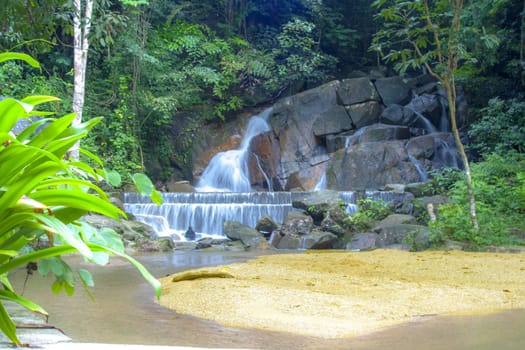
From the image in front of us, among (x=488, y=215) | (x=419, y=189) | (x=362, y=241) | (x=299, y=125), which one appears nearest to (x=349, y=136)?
(x=299, y=125)

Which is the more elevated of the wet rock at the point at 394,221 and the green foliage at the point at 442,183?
the green foliage at the point at 442,183

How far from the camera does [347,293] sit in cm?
470

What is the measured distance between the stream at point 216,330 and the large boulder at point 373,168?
1145 centimetres

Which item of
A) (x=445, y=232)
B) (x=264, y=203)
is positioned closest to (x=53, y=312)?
(x=445, y=232)

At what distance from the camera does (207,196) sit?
1354 cm

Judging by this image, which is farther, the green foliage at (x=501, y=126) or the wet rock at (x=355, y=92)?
the wet rock at (x=355, y=92)

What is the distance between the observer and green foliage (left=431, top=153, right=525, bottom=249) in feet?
26.9

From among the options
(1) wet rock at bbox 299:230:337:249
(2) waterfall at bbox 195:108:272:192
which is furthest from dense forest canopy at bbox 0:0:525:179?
(1) wet rock at bbox 299:230:337:249

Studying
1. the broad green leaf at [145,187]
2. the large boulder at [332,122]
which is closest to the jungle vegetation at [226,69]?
the large boulder at [332,122]

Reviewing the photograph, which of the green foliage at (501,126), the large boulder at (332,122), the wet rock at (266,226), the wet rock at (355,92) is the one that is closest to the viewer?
the wet rock at (266,226)

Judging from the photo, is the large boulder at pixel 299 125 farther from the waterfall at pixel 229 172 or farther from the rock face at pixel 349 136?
the waterfall at pixel 229 172

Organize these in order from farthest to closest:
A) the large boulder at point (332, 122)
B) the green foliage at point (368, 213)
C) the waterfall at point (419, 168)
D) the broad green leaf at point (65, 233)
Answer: the large boulder at point (332, 122) → the waterfall at point (419, 168) → the green foliage at point (368, 213) → the broad green leaf at point (65, 233)

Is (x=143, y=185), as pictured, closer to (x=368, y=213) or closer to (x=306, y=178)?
(x=368, y=213)

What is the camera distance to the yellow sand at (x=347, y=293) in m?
3.73
